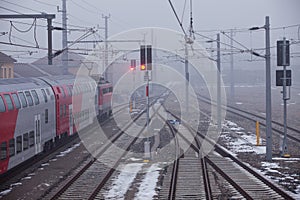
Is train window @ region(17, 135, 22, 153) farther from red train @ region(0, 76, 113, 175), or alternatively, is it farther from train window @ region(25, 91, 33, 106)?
train window @ region(25, 91, 33, 106)

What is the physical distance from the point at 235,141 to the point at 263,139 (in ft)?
5.69

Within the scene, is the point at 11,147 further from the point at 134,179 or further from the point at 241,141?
the point at 241,141

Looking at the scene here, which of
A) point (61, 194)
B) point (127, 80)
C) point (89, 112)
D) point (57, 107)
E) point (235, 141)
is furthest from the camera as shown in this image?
point (127, 80)

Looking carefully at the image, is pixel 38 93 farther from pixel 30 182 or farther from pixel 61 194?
pixel 61 194

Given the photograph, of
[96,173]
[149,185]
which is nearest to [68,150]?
[96,173]

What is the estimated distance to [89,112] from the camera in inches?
1144

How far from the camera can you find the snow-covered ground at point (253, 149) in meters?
15.3

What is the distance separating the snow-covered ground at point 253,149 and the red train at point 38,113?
8.18 m

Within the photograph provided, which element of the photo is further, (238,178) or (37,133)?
(37,133)

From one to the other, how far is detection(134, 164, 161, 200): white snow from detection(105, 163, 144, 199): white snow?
0.44 m

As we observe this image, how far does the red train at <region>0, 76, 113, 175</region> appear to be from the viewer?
14.8 metres

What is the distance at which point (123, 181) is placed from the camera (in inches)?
607

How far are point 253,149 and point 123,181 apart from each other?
8.86 meters

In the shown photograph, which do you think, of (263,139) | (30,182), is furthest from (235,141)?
(30,182)
